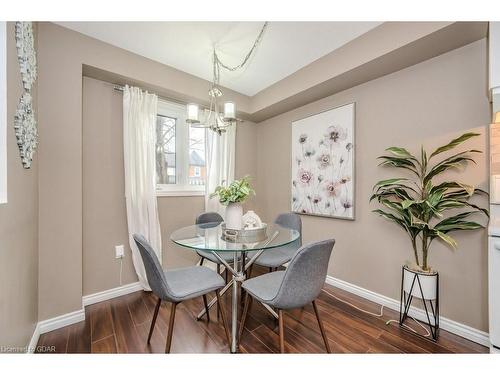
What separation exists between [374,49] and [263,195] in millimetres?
2331

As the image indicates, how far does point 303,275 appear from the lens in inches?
49.8

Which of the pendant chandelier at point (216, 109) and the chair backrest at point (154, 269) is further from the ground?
the pendant chandelier at point (216, 109)

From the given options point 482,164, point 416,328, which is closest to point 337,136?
point 482,164

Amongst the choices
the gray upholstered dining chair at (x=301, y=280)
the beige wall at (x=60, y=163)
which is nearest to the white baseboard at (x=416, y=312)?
the gray upholstered dining chair at (x=301, y=280)

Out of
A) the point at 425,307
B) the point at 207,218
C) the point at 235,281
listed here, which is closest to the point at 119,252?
the point at 207,218

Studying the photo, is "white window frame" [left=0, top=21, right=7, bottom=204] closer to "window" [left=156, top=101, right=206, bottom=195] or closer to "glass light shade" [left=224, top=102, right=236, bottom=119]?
"glass light shade" [left=224, top=102, right=236, bottom=119]

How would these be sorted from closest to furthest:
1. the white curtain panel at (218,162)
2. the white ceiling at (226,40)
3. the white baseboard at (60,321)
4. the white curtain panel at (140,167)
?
the white baseboard at (60,321) < the white ceiling at (226,40) < the white curtain panel at (140,167) < the white curtain panel at (218,162)

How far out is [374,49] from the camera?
1852 millimetres

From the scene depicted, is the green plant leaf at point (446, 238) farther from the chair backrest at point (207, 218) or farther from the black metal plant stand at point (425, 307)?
the chair backrest at point (207, 218)

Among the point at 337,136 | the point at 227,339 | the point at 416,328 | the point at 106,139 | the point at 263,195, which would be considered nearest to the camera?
the point at 227,339

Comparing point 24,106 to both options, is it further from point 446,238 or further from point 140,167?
point 446,238

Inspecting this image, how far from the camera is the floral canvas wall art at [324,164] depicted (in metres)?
2.37

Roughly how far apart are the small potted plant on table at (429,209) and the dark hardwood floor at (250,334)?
237 mm
